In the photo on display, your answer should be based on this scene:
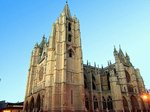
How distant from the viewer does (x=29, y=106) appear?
33.8 m

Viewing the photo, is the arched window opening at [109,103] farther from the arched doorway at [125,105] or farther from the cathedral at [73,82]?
the arched doorway at [125,105]

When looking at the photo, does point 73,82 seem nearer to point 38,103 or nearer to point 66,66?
point 66,66

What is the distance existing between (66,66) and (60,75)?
2352mm

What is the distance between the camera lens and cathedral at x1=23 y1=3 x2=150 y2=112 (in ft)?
94.2

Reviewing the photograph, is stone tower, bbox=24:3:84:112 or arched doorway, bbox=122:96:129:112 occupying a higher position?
stone tower, bbox=24:3:84:112

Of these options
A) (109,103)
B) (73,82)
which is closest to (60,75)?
(73,82)

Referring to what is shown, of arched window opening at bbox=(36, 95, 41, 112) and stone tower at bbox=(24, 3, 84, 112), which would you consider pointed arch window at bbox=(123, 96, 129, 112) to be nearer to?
stone tower at bbox=(24, 3, 84, 112)

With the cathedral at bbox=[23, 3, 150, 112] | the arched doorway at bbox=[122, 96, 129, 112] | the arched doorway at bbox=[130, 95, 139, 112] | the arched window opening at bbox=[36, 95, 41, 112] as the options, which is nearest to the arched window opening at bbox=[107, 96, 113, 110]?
the cathedral at bbox=[23, 3, 150, 112]

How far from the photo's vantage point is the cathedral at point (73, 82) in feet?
94.2

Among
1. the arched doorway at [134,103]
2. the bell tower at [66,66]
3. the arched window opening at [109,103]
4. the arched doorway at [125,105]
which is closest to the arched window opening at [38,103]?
the bell tower at [66,66]

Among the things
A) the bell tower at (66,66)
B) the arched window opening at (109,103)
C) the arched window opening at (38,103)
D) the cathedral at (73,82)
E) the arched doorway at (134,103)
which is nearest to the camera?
the bell tower at (66,66)

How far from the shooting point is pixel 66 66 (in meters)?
31.0

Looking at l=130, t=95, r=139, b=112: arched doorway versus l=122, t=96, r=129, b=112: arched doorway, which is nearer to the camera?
l=122, t=96, r=129, b=112: arched doorway

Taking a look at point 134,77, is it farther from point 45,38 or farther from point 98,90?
point 45,38
